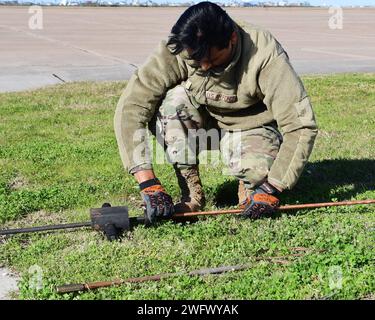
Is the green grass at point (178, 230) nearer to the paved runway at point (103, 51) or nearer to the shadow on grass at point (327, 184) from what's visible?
the shadow on grass at point (327, 184)

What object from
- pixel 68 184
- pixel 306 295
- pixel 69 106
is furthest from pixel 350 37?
pixel 306 295

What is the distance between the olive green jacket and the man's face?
0.04 metres

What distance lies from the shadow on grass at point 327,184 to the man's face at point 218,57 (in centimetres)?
118

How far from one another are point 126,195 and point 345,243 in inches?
71.0

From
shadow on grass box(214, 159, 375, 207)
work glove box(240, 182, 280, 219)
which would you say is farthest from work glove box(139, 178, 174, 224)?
shadow on grass box(214, 159, 375, 207)

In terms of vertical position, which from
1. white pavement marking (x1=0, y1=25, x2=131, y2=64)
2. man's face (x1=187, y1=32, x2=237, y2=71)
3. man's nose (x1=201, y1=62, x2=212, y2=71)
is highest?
man's face (x1=187, y1=32, x2=237, y2=71)

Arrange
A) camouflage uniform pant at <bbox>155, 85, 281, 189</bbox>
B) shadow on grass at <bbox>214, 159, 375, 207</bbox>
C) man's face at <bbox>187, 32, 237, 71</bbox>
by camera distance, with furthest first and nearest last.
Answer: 1. shadow on grass at <bbox>214, 159, 375, 207</bbox>
2. camouflage uniform pant at <bbox>155, 85, 281, 189</bbox>
3. man's face at <bbox>187, 32, 237, 71</bbox>

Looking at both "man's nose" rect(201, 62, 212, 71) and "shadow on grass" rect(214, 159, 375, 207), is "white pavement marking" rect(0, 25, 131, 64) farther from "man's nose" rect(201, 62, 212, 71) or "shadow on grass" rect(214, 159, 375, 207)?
"man's nose" rect(201, 62, 212, 71)

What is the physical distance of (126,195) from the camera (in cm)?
505

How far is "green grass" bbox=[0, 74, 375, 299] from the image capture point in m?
3.44

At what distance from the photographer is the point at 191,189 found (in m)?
4.62

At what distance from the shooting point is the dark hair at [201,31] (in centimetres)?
387

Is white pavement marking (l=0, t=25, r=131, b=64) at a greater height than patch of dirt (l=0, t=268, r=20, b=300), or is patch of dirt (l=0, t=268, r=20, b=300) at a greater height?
patch of dirt (l=0, t=268, r=20, b=300)

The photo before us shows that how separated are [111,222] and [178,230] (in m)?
0.42
